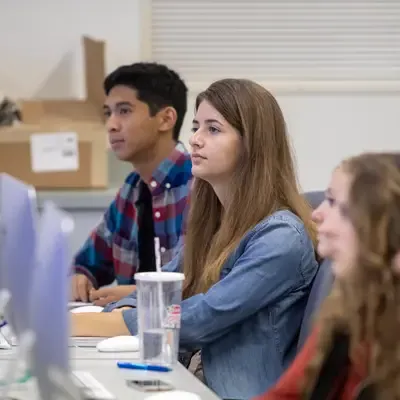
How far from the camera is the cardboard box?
3.24 m

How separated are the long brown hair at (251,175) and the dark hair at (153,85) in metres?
0.83

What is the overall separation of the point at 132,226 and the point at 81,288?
28cm

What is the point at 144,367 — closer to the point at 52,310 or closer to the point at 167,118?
the point at 52,310

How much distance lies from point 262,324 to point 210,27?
75.5 inches

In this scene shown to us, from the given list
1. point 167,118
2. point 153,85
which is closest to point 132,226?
point 167,118

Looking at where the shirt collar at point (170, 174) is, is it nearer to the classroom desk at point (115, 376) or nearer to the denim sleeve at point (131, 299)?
the denim sleeve at point (131, 299)

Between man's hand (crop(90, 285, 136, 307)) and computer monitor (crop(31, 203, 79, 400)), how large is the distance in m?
1.29

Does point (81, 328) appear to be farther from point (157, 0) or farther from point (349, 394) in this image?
point (157, 0)

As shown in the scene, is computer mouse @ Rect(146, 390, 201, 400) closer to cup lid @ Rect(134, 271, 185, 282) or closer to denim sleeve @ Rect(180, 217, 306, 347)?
cup lid @ Rect(134, 271, 185, 282)

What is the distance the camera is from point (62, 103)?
3.30 meters

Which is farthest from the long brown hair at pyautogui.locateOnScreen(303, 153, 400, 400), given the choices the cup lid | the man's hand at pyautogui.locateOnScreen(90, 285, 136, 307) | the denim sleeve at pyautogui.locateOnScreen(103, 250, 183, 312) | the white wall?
the white wall

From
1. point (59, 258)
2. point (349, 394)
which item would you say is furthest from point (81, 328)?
point (59, 258)

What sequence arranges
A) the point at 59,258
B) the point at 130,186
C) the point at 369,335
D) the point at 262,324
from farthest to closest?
the point at 130,186 → the point at 262,324 → the point at 369,335 → the point at 59,258

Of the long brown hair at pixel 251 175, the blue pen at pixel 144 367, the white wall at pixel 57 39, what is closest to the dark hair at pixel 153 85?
the white wall at pixel 57 39
